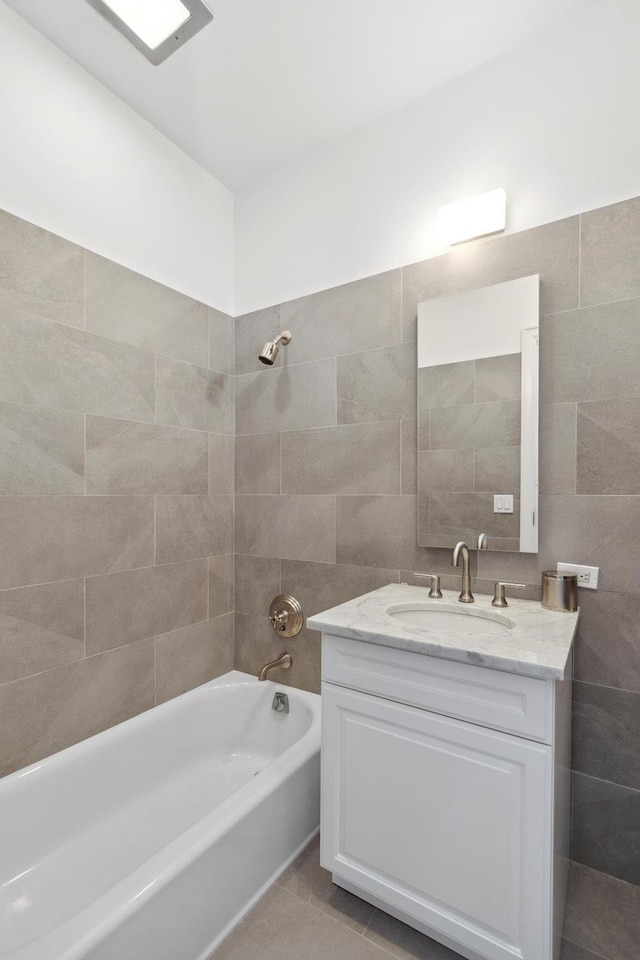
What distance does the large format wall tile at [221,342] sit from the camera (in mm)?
2316

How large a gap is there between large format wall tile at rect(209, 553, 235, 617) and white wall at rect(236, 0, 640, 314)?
1300 mm

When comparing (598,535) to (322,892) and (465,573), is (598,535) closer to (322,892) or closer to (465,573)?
(465,573)

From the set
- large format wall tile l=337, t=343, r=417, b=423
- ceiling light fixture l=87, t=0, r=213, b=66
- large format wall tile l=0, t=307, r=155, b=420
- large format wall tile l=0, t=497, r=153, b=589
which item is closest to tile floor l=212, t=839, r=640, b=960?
large format wall tile l=0, t=497, r=153, b=589

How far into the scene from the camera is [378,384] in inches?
77.2

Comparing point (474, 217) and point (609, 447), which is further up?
point (474, 217)

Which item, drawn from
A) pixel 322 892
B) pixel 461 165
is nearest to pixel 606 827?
pixel 322 892

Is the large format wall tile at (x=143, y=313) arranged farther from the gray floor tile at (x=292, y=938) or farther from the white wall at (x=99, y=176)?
the gray floor tile at (x=292, y=938)

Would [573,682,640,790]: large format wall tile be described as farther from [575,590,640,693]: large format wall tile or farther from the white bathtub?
the white bathtub

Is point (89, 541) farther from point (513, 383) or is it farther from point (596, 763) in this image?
point (596, 763)

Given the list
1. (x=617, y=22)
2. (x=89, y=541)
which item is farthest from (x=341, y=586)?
(x=617, y=22)

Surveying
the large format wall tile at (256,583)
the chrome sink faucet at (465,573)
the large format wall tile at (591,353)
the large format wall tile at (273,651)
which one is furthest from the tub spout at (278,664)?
the large format wall tile at (591,353)

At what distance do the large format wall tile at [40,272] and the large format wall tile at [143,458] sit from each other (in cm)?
41

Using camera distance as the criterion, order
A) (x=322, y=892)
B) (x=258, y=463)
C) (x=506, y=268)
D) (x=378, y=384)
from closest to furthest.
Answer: (x=322, y=892) < (x=506, y=268) < (x=378, y=384) < (x=258, y=463)

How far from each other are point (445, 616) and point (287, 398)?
1.21 meters
